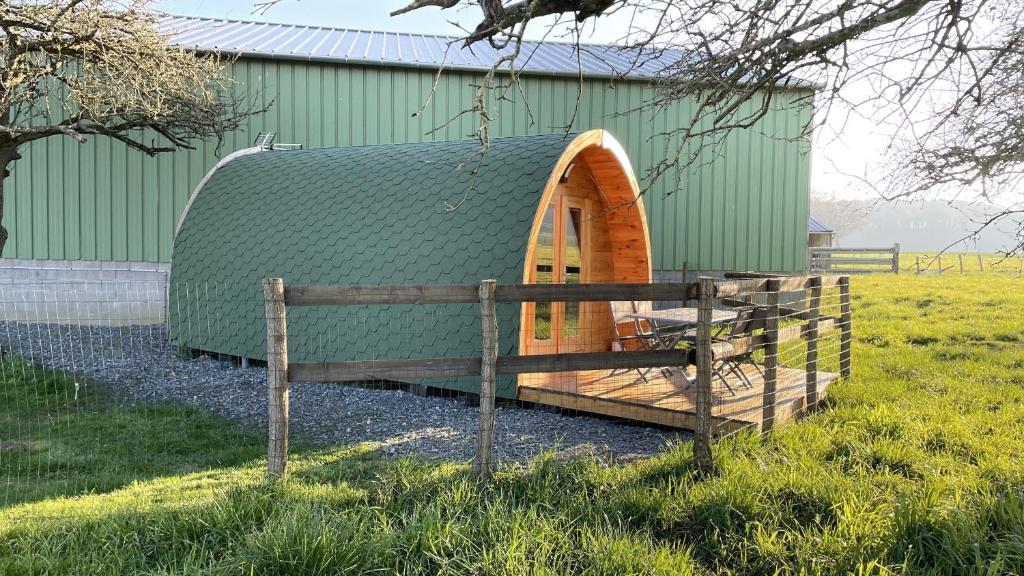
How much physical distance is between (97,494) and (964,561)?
5120 mm

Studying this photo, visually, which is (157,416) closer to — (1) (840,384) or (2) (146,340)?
(2) (146,340)

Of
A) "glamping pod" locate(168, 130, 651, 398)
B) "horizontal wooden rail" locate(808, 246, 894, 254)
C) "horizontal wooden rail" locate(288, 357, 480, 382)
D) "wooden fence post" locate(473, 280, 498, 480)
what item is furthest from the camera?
"horizontal wooden rail" locate(808, 246, 894, 254)

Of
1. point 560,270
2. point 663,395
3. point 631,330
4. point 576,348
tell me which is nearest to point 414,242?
point 560,270

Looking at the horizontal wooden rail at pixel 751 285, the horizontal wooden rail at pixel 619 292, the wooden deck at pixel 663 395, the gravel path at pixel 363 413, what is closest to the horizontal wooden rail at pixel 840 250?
the wooden deck at pixel 663 395

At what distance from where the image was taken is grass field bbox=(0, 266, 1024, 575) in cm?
330

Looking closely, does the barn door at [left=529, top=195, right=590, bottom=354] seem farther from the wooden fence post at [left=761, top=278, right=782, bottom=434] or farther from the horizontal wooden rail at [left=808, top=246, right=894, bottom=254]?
the horizontal wooden rail at [left=808, top=246, right=894, bottom=254]

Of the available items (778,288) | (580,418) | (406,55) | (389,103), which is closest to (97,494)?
(580,418)

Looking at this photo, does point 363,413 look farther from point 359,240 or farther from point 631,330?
point 631,330

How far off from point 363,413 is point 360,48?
9914mm

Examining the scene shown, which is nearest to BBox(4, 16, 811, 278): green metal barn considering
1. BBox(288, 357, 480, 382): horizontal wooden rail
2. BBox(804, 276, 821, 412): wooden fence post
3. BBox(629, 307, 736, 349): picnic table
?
BBox(629, 307, 736, 349): picnic table

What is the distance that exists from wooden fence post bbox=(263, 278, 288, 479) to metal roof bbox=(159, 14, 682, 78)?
9047 mm

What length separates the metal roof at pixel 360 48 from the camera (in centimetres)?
1362

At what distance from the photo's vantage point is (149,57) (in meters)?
9.45

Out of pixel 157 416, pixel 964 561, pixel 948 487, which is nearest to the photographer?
pixel 964 561
